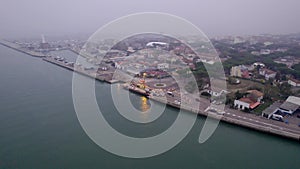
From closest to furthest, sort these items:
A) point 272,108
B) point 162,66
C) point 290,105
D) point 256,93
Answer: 1. point 272,108
2. point 290,105
3. point 256,93
4. point 162,66

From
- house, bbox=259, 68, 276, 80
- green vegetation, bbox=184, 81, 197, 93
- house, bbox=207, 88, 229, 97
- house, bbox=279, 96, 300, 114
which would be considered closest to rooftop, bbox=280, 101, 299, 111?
house, bbox=279, 96, 300, 114

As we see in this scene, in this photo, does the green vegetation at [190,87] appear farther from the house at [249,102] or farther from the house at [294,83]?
the house at [294,83]

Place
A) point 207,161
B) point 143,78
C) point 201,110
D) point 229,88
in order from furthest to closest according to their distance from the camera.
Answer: point 143,78 → point 229,88 → point 201,110 → point 207,161

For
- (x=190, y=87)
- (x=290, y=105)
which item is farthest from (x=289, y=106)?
(x=190, y=87)

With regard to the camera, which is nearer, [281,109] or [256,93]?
[281,109]

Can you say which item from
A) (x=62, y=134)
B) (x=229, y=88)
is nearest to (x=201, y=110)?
(x=229, y=88)

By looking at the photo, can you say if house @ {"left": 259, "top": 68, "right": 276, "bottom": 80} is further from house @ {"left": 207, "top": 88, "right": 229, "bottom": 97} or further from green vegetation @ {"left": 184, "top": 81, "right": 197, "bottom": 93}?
green vegetation @ {"left": 184, "top": 81, "right": 197, "bottom": 93}

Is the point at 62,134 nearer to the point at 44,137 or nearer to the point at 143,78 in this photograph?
the point at 44,137

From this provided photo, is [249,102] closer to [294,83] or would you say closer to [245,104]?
[245,104]

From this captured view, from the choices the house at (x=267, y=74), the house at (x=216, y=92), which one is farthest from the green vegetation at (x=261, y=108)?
the house at (x=267, y=74)
